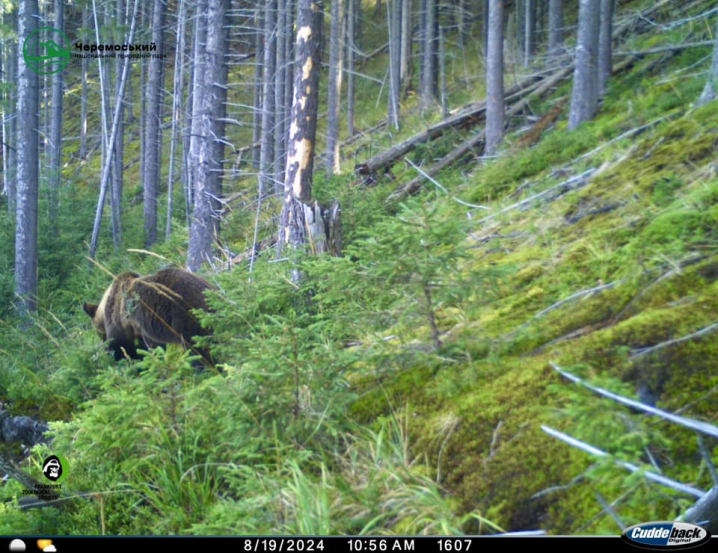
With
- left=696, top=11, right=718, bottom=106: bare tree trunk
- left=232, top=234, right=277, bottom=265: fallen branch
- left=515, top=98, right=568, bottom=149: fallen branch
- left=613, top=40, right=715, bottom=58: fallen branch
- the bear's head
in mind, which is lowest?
left=232, top=234, right=277, bottom=265: fallen branch

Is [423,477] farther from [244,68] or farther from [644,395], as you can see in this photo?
[244,68]

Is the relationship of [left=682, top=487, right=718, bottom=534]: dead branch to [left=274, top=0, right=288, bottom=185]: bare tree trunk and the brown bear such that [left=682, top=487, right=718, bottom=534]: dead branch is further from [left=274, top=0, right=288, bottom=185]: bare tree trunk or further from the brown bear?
[left=274, top=0, right=288, bottom=185]: bare tree trunk

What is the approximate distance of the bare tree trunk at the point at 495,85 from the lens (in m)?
10.6

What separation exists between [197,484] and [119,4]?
21789mm

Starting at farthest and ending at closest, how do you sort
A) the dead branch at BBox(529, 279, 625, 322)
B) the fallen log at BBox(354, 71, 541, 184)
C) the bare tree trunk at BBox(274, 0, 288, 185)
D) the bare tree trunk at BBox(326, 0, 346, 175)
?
the bare tree trunk at BBox(274, 0, 288, 185)
the bare tree trunk at BBox(326, 0, 346, 175)
the fallen log at BBox(354, 71, 541, 184)
the dead branch at BBox(529, 279, 625, 322)

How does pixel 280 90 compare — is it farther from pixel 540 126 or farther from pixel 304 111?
pixel 304 111

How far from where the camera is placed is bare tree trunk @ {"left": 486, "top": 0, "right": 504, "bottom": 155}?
10.6 metres

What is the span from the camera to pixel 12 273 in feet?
41.2

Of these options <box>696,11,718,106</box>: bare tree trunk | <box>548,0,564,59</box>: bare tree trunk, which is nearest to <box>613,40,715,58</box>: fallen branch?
<box>696,11,718,106</box>: bare tree trunk

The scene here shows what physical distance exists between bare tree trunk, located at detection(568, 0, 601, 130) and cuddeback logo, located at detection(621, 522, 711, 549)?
787cm

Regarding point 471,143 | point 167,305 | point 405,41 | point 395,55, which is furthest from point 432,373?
point 405,41

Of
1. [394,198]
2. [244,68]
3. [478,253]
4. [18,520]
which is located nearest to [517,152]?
[394,198]

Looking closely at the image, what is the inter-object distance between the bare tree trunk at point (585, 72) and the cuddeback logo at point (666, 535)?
25.8 feet

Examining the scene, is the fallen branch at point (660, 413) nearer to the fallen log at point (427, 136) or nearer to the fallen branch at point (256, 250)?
the fallen branch at point (256, 250)
